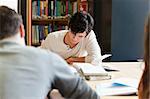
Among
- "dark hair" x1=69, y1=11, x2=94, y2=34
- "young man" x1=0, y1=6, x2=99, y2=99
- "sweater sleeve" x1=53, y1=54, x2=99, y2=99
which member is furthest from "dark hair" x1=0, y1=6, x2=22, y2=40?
"dark hair" x1=69, y1=11, x2=94, y2=34

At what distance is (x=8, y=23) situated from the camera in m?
1.44

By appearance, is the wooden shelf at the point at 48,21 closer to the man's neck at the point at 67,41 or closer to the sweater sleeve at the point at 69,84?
the man's neck at the point at 67,41

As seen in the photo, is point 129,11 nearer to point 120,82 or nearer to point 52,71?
point 120,82

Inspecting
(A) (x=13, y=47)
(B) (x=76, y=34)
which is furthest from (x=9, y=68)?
(B) (x=76, y=34)

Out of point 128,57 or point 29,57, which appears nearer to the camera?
point 29,57

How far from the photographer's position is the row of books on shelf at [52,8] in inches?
162

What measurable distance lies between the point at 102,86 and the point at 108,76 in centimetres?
26

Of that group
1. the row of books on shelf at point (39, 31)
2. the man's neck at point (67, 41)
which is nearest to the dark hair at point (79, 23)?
the man's neck at point (67, 41)

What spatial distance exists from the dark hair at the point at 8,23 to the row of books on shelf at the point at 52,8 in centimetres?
266

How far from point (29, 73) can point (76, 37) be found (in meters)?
1.49

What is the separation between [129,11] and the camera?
12.0 ft

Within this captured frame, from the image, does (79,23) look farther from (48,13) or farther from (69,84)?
(48,13)

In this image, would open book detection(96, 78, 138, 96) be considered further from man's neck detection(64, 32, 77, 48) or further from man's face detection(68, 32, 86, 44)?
man's neck detection(64, 32, 77, 48)

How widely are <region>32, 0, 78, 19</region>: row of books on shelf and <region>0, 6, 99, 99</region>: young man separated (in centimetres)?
273
